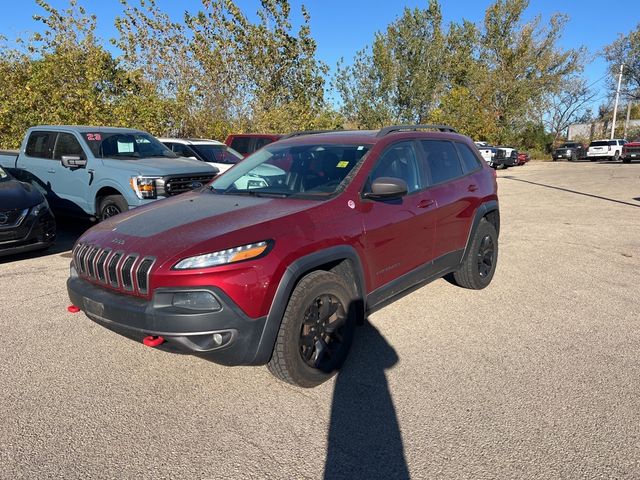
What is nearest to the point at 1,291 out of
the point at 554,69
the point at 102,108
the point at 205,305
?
the point at 205,305

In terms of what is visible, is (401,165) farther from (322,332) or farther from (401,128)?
(322,332)

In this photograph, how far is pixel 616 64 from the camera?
49.1m

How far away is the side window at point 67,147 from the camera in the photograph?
7.49 m

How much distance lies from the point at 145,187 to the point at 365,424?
16.8 feet

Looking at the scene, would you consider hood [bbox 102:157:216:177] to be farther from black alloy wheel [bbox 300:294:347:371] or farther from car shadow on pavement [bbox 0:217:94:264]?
black alloy wheel [bbox 300:294:347:371]

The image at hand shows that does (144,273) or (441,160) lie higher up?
(441,160)

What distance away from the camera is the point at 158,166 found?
703 centimetres

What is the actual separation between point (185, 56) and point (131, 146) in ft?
50.0

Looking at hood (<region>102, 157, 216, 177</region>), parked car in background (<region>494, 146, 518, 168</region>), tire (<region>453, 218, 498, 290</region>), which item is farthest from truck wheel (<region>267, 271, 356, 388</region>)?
parked car in background (<region>494, 146, 518, 168</region>)

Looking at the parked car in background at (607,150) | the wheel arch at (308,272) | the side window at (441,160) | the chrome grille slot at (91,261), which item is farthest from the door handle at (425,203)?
the parked car in background at (607,150)

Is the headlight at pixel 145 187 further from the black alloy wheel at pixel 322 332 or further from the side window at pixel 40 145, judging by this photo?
the black alloy wheel at pixel 322 332

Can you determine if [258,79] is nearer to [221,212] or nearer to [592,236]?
[592,236]

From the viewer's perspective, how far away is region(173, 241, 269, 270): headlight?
265 centimetres

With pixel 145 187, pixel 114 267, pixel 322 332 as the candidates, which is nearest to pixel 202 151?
pixel 145 187
